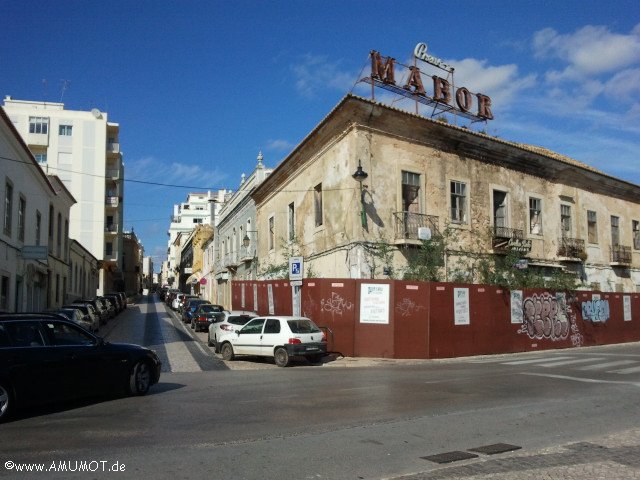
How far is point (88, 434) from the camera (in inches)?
287

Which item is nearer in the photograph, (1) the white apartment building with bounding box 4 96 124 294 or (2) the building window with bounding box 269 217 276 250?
(2) the building window with bounding box 269 217 276 250

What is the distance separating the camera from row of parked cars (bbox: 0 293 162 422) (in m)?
8.26

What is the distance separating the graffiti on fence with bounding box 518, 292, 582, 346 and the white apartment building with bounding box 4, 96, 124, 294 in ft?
152

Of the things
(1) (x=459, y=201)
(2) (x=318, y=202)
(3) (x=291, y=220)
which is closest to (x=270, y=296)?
(3) (x=291, y=220)

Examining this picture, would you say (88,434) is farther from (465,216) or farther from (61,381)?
(465,216)

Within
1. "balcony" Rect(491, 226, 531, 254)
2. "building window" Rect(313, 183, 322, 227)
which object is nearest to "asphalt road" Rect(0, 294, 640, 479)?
"balcony" Rect(491, 226, 531, 254)

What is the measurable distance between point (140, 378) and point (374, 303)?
9978 millimetres

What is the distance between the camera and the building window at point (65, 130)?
194 ft

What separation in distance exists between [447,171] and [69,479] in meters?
20.3

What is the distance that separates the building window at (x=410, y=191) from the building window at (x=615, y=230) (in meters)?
15.0

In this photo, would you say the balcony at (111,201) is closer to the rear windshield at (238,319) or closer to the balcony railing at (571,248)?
the rear windshield at (238,319)

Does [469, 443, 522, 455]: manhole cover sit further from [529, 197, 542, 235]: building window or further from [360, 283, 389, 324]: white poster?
[529, 197, 542, 235]: building window

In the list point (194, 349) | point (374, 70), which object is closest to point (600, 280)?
point (374, 70)

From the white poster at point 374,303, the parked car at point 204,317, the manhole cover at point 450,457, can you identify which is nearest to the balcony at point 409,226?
the white poster at point 374,303
